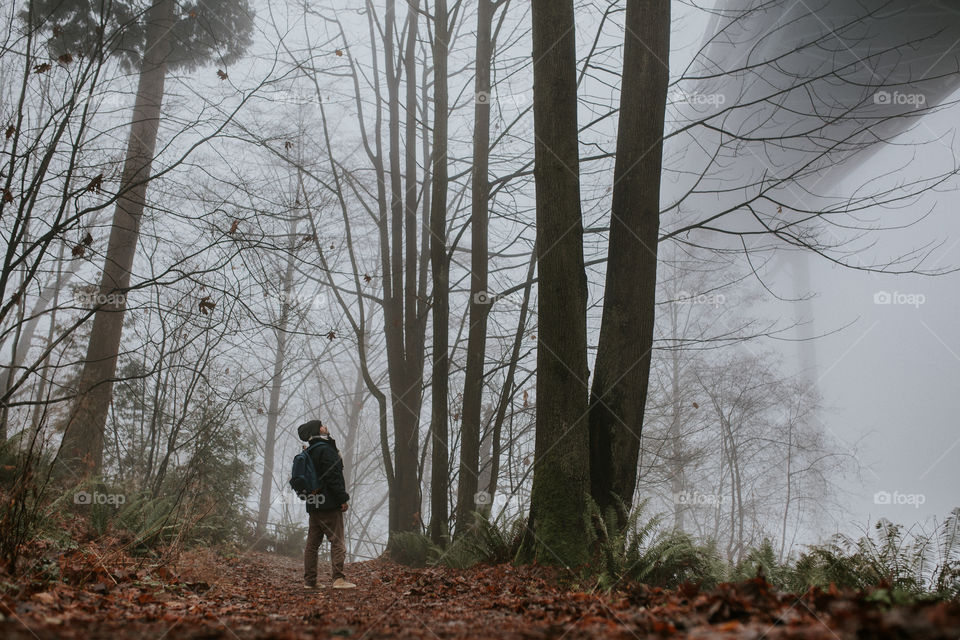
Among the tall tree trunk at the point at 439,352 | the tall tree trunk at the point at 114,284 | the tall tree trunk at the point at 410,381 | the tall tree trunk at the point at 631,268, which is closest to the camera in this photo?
the tall tree trunk at the point at 631,268

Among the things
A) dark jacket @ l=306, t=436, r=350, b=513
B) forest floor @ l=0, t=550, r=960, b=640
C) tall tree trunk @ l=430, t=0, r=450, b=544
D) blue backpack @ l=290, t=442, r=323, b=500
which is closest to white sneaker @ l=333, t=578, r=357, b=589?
dark jacket @ l=306, t=436, r=350, b=513

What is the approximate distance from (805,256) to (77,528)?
83.3ft

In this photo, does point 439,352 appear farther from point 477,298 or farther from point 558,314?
point 558,314

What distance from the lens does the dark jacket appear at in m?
6.82

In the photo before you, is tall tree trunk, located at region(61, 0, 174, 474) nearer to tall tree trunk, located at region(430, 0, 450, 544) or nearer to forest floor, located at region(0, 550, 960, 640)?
tall tree trunk, located at region(430, 0, 450, 544)

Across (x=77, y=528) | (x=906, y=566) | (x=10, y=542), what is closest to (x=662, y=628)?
(x=906, y=566)

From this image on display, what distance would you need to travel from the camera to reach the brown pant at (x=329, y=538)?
659 centimetres

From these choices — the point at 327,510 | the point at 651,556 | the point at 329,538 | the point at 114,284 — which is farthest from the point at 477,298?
the point at 114,284

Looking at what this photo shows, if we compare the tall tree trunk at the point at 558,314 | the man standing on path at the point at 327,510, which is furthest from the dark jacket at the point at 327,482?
the tall tree trunk at the point at 558,314

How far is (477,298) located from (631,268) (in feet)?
12.0

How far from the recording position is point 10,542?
3383 mm

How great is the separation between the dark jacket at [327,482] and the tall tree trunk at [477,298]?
2208mm

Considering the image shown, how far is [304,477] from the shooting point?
269 inches

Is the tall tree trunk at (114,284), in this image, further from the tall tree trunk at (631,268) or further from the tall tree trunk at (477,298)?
the tall tree trunk at (631,268)
